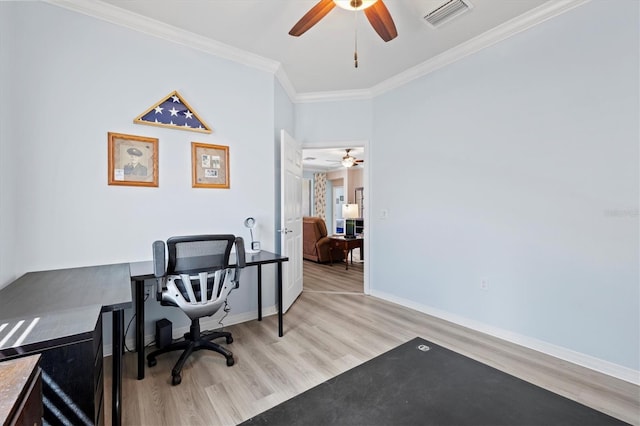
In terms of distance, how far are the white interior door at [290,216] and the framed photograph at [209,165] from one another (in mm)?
610

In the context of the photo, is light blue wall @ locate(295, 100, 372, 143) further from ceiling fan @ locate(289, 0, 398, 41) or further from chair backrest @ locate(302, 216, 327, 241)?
chair backrest @ locate(302, 216, 327, 241)

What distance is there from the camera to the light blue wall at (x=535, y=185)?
80.7 inches

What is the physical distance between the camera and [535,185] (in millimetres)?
2455

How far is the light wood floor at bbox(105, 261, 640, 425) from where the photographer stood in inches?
68.3

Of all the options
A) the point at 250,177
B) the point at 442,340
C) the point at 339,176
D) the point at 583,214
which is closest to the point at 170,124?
the point at 250,177

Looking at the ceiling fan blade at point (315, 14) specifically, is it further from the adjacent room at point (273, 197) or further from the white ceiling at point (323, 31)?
the white ceiling at point (323, 31)

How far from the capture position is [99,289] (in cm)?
170

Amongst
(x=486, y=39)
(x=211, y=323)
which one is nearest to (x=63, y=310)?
(x=211, y=323)

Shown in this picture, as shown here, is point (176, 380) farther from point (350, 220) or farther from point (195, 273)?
point (350, 220)

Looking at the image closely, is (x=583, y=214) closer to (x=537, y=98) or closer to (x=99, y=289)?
(x=537, y=98)

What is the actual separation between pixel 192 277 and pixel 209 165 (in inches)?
48.8

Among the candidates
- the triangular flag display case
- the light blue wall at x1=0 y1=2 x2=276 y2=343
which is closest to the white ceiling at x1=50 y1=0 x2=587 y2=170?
the light blue wall at x1=0 y1=2 x2=276 y2=343

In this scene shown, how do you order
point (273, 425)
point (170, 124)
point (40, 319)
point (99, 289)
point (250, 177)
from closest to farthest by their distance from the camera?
1. point (273, 425)
2. point (40, 319)
3. point (99, 289)
4. point (170, 124)
5. point (250, 177)

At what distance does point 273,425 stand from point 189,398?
1.58 meters
